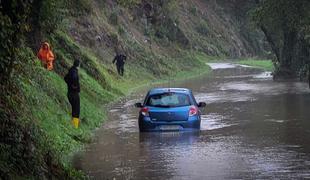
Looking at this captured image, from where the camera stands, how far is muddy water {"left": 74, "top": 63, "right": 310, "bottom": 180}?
1377 cm

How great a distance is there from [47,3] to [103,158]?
812 centimetres

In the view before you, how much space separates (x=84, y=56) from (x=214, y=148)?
17.8 m

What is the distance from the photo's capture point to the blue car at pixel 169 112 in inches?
774

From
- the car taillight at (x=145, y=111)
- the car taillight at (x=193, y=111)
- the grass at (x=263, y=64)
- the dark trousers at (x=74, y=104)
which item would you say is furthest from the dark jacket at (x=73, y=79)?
the grass at (x=263, y=64)

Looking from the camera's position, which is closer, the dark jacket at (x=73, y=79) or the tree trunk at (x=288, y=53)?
the dark jacket at (x=73, y=79)

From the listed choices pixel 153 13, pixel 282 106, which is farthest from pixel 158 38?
pixel 282 106

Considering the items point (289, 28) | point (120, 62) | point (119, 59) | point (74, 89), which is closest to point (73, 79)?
point (74, 89)

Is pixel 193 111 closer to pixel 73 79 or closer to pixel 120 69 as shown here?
pixel 73 79

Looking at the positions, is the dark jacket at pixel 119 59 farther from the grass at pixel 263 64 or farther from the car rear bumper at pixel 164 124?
the grass at pixel 263 64

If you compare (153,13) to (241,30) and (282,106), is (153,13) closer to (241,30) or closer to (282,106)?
(282,106)

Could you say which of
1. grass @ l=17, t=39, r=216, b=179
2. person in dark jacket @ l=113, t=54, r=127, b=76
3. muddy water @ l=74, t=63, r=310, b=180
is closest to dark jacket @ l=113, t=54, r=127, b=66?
person in dark jacket @ l=113, t=54, r=127, b=76

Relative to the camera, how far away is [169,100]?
20.1m

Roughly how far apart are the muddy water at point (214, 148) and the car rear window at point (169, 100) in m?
0.86

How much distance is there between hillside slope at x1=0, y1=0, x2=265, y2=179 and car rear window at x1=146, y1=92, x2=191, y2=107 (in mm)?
2073
